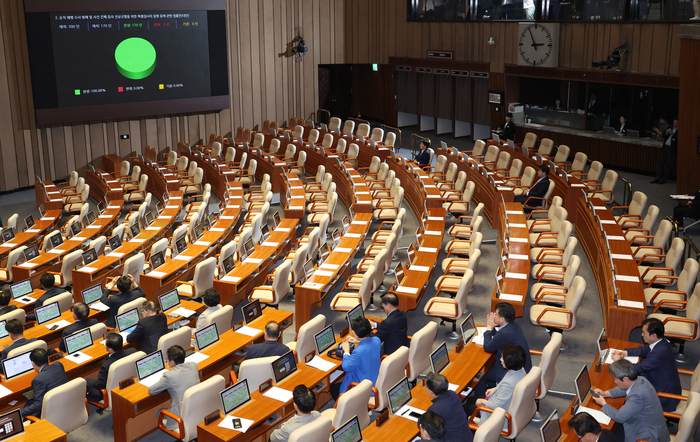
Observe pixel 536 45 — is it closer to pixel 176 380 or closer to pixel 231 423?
pixel 176 380

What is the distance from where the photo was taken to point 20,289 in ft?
28.0

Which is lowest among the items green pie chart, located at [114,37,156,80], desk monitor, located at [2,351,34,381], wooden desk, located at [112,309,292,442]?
wooden desk, located at [112,309,292,442]

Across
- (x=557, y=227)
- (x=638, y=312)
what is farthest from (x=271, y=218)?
(x=638, y=312)

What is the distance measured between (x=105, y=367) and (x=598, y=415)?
4.38 m

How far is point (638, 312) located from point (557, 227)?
129 inches

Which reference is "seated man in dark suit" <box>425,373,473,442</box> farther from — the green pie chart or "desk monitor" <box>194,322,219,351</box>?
the green pie chart

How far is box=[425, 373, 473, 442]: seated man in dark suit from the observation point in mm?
4934

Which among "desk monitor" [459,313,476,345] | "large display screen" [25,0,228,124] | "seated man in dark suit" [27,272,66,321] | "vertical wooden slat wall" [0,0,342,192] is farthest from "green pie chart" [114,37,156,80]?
"desk monitor" [459,313,476,345]

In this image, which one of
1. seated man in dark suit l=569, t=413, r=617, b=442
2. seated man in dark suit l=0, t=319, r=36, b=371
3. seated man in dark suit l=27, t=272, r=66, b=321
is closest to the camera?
seated man in dark suit l=569, t=413, r=617, b=442

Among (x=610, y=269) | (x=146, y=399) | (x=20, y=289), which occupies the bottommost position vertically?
(x=146, y=399)

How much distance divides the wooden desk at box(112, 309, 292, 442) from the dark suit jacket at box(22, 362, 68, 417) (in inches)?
22.1

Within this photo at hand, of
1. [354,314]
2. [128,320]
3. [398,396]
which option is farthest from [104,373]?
[398,396]

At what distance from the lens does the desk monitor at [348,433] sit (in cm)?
458

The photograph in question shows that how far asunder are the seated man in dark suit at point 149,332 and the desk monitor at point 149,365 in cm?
70
